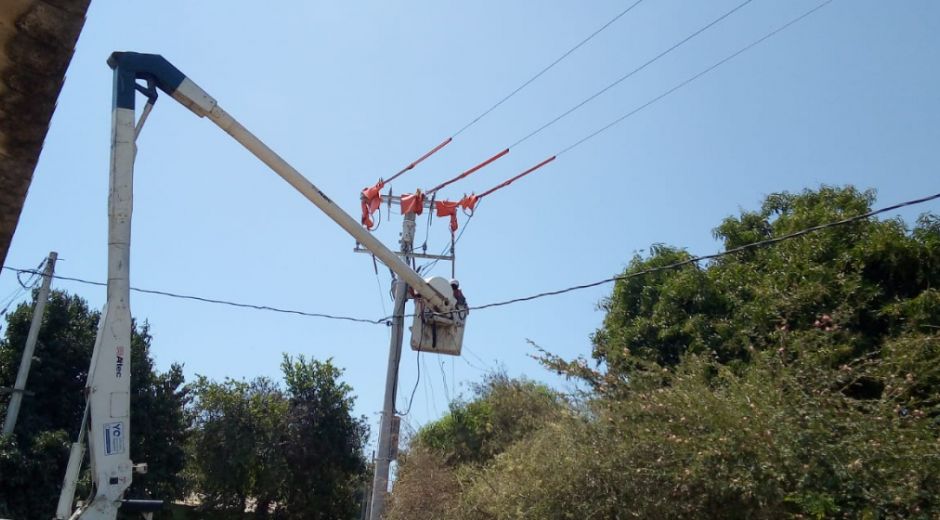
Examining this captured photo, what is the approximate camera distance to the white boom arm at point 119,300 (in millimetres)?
9047

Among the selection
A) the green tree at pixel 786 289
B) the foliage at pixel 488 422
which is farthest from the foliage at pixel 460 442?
the green tree at pixel 786 289

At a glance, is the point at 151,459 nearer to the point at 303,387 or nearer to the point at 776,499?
the point at 303,387

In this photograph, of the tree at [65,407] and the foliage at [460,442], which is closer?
the foliage at [460,442]

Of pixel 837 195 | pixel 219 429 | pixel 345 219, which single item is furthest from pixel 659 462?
pixel 219 429

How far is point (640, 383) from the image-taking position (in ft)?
46.6

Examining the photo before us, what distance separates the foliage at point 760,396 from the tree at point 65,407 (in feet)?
26.7

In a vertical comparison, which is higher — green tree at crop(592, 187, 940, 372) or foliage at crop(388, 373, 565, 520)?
green tree at crop(592, 187, 940, 372)

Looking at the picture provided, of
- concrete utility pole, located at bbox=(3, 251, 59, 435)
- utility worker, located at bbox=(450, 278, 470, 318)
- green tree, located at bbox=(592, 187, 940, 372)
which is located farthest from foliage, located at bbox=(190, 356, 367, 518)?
utility worker, located at bbox=(450, 278, 470, 318)

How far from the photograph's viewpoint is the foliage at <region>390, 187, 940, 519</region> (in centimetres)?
1109

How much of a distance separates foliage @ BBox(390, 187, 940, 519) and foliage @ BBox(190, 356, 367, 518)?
27.5 feet

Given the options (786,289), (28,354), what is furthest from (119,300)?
(28,354)

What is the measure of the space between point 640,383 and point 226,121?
7.31m

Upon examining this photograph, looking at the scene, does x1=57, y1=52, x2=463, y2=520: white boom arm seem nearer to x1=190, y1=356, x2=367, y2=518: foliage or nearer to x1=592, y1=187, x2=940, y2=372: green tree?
Result: x1=592, y1=187, x2=940, y2=372: green tree

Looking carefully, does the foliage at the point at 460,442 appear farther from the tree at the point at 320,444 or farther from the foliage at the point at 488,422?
the tree at the point at 320,444
